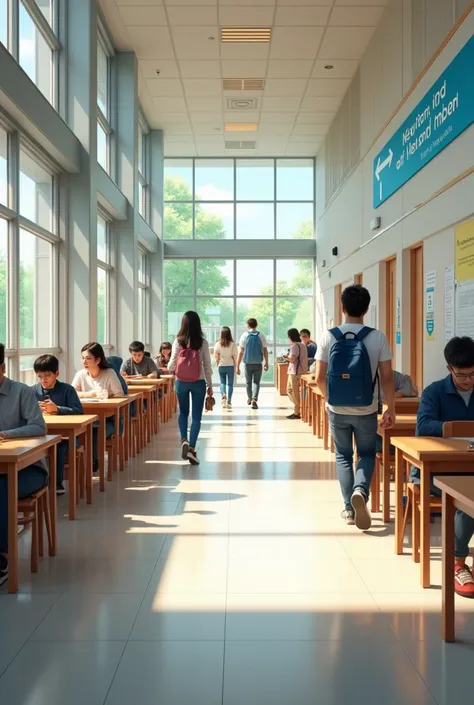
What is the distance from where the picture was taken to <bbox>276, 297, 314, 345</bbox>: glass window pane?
18844mm

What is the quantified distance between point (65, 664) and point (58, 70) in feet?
25.9

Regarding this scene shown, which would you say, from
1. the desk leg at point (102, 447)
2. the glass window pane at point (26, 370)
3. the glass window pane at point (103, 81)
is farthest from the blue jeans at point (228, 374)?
the desk leg at point (102, 447)

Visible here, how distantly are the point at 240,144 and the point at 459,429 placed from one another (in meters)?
14.7

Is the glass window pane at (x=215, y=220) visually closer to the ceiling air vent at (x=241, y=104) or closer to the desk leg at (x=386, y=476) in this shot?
the ceiling air vent at (x=241, y=104)

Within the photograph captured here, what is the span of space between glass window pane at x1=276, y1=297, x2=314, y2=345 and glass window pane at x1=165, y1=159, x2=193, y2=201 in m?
3.56

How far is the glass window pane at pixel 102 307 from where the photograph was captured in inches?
459

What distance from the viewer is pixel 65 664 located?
2.65 m

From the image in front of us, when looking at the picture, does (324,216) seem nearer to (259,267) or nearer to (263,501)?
(259,267)

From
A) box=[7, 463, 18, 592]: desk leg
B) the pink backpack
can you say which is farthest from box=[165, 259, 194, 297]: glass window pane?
box=[7, 463, 18, 592]: desk leg

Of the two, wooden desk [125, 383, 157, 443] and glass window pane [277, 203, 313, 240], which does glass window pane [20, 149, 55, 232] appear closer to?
wooden desk [125, 383, 157, 443]

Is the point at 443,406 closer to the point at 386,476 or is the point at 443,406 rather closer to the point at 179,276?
the point at 386,476

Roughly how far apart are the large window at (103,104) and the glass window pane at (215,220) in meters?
6.72

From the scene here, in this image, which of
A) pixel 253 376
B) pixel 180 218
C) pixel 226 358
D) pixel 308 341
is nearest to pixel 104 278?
pixel 226 358

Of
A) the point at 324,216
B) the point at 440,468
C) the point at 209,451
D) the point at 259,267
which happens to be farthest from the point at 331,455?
the point at 259,267
